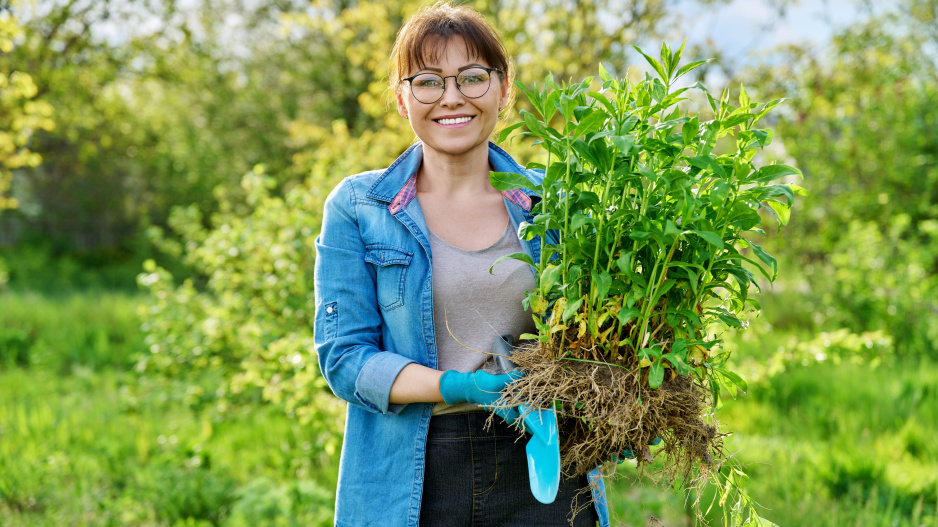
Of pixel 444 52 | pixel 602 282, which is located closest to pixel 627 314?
pixel 602 282

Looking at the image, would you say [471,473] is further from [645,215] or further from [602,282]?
[645,215]

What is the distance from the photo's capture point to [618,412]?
4.40 feet

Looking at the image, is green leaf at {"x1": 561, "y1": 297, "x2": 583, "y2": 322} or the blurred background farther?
the blurred background

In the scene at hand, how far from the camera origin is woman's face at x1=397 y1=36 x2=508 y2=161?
5.39ft

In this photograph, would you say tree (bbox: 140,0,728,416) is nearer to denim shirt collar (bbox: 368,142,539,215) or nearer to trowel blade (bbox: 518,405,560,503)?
denim shirt collar (bbox: 368,142,539,215)

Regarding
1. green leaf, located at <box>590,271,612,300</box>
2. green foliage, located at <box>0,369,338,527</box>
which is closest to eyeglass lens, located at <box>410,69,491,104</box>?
green leaf, located at <box>590,271,612,300</box>

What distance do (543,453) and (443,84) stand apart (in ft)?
2.89

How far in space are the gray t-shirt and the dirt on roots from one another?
6.6 inches

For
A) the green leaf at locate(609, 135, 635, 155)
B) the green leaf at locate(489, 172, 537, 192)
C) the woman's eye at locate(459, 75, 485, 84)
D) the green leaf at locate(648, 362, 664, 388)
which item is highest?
the woman's eye at locate(459, 75, 485, 84)

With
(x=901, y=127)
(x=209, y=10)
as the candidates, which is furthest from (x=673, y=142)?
(x=209, y=10)

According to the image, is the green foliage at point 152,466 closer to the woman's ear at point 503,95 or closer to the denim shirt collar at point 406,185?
the denim shirt collar at point 406,185

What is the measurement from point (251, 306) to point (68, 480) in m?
1.48

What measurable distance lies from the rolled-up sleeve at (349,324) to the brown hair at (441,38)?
1.33 ft

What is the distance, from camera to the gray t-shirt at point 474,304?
1635 mm
